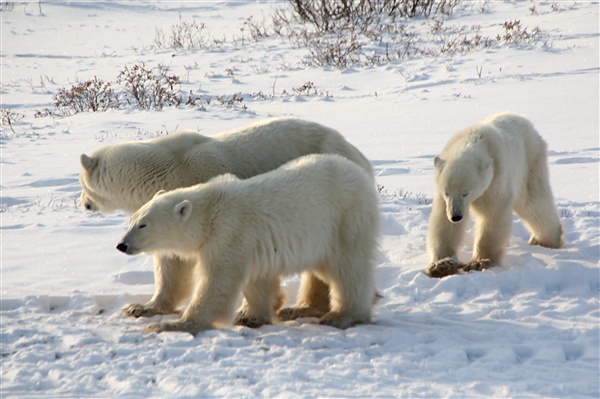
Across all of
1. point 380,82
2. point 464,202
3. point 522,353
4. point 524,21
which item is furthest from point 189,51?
point 522,353

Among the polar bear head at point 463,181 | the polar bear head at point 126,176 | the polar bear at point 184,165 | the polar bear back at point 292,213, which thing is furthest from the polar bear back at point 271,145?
the polar bear head at point 463,181

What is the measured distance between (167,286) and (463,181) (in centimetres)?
212

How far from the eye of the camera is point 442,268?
531 cm

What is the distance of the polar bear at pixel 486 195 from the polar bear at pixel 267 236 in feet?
2.77

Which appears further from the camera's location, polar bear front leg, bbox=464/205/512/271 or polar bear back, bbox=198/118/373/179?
polar bear front leg, bbox=464/205/512/271

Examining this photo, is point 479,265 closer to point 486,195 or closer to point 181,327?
point 486,195

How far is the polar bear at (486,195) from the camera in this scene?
17.0 ft

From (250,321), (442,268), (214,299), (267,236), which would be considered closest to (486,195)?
(442,268)

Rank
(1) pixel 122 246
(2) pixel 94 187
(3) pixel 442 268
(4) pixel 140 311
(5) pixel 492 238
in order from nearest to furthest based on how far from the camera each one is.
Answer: (1) pixel 122 246 → (4) pixel 140 311 → (2) pixel 94 187 → (3) pixel 442 268 → (5) pixel 492 238

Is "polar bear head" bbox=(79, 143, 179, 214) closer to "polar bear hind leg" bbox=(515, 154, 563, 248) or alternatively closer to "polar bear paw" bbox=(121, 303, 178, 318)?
"polar bear paw" bbox=(121, 303, 178, 318)

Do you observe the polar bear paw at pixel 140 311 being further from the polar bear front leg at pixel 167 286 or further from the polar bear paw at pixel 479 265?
the polar bear paw at pixel 479 265

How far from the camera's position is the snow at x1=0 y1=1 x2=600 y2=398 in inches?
141

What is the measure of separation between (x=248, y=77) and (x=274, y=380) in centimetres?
1120

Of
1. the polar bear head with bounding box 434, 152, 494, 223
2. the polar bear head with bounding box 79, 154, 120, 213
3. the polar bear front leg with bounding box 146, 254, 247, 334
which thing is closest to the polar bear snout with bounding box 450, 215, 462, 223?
the polar bear head with bounding box 434, 152, 494, 223
